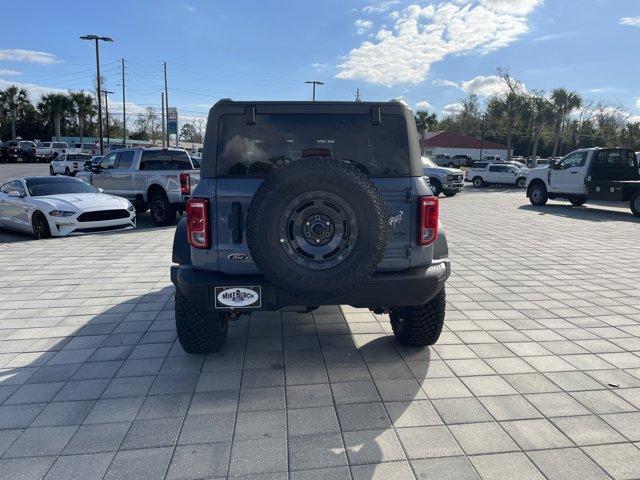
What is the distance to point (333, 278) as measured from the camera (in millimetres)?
3055

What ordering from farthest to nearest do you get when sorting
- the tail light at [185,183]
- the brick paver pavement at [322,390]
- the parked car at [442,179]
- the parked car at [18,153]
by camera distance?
the parked car at [18,153] < the parked car at [442,179] < the tail light at [185,183] < the brick paver pavement at [322,390]

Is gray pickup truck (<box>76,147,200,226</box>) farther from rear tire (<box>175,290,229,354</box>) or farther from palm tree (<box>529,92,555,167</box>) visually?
palm tree (<box>529,92,555,167</box>)

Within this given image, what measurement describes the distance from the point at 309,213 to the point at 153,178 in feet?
31.7

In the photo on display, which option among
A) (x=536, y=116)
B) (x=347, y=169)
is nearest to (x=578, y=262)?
(x=347, y=169)

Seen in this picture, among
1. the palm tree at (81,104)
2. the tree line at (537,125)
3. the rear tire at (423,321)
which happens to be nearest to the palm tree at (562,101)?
the tree line at (537,125)

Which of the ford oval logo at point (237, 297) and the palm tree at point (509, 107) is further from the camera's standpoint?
the palm tree at point (509, 107)

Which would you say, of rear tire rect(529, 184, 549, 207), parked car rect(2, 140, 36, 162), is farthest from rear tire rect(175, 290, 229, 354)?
parked car rect(2, 140, 36, 162)

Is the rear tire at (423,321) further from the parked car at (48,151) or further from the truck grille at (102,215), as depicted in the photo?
the parked car at (48,151)

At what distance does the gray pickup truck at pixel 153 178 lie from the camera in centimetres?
1153

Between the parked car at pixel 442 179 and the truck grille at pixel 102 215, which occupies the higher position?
the parked car at pixel 442 179

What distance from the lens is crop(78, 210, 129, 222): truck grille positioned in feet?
32.2

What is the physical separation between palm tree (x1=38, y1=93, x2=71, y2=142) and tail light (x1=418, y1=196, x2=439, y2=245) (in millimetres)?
75079

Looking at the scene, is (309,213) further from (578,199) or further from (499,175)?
(499,175)

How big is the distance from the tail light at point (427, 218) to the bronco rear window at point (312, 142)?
260mm
